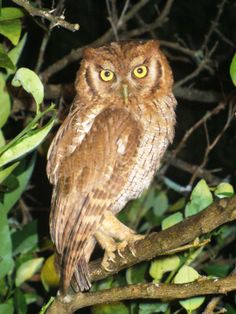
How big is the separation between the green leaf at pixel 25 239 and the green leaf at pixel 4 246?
36 cm

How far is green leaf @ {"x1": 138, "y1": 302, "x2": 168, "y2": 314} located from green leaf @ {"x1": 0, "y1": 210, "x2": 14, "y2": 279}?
393mm

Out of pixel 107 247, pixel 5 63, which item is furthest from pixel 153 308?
pixel 5 63

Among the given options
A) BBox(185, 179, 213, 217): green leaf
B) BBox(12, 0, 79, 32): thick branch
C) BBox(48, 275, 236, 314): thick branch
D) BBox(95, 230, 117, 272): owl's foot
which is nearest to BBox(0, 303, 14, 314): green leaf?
BBox(48, 275, 236, 314): thick branch

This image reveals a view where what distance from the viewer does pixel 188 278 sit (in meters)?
1.46

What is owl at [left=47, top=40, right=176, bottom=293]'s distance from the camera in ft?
5.39

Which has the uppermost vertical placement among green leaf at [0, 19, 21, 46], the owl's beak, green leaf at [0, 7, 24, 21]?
green leaf at [0, 7, 24, 21]

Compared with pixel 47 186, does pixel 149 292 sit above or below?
above

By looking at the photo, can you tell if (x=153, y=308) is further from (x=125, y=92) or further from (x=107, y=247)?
(x=125, y=92)

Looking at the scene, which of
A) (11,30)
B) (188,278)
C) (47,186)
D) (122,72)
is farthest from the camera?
(47,186)

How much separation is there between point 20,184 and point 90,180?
27 cm

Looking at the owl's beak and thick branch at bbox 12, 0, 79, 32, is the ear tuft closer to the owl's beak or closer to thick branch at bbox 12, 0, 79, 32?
the owl's beak

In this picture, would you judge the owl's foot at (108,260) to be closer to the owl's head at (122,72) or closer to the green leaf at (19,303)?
the green leaf at (19,303)

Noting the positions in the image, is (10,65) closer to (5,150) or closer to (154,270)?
(5,150)

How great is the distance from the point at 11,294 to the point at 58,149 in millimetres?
510
